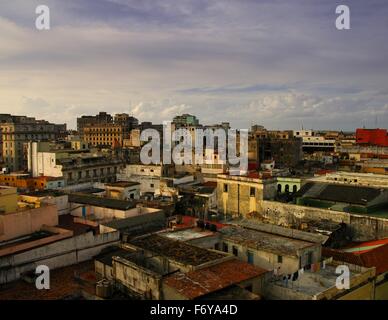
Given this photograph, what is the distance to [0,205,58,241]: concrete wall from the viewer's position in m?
23.2

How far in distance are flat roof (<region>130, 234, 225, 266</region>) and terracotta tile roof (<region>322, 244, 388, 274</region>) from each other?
23.2ft

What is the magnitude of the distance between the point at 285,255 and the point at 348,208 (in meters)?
13.9

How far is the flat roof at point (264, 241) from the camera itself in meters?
20.6

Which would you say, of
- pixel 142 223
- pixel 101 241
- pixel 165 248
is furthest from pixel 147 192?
pixel 165 248

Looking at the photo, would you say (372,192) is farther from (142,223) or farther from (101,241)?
(101,241)

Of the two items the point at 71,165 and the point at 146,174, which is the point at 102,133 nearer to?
the point at 146,174

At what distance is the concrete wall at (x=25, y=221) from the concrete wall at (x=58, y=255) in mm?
3790

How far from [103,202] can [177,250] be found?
1380 centimetres

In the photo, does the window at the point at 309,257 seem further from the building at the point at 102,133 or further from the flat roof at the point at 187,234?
the building at the point at 102,133

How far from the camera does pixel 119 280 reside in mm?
18078

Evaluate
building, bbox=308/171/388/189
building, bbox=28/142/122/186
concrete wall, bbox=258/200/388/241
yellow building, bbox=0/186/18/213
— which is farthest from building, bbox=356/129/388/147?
yellow building, bbox=0/186/18/213

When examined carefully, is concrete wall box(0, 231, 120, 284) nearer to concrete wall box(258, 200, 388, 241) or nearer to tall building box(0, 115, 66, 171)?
concrete wall box(258, 200, 388, 241)

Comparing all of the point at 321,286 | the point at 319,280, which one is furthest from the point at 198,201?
the point at 321,286

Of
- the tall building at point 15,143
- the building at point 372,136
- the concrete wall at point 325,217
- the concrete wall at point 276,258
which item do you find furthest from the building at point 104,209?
the building at point 372,136
